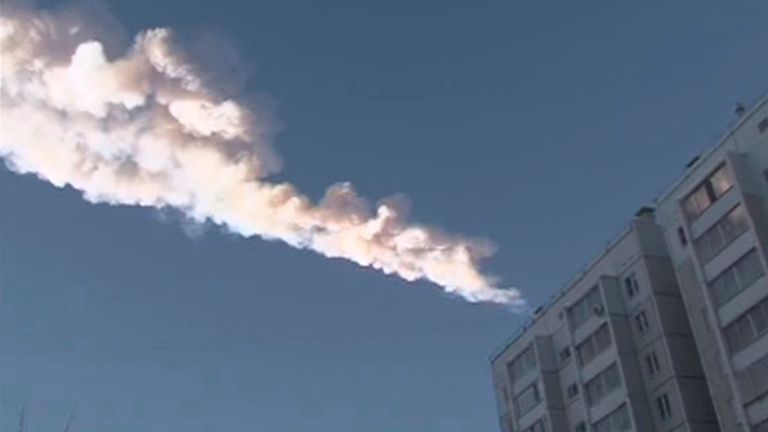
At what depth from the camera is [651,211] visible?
74.4 m

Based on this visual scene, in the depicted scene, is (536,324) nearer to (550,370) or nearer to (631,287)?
(550,370)

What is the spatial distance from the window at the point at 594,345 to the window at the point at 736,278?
1088 cm

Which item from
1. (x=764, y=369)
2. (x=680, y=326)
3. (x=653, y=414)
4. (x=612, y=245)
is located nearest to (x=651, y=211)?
(x=612, y=245)

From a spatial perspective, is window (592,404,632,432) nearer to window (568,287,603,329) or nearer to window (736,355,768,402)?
window (568,287,603,329)

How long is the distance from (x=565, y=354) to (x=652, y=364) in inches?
366

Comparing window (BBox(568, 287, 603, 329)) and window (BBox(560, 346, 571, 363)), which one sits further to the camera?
window (BBox(560, 346, 571, 363))

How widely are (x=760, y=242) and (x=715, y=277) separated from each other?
14.0ft

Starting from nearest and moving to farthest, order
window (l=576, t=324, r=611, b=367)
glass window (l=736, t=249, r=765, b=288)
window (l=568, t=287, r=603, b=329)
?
glass window (l=736, t=249, r=765, b=288), window (l=576, t=324, r=611, b=367), window (l=568, t=287, r=603, b=329)

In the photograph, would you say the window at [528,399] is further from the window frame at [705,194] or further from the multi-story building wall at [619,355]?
the window frame at [705,194]

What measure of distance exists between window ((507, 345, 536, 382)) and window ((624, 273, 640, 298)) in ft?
34.5

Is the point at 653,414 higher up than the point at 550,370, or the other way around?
the point at 550,370

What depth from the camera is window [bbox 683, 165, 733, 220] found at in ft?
200

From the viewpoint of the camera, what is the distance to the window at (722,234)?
59281 mm

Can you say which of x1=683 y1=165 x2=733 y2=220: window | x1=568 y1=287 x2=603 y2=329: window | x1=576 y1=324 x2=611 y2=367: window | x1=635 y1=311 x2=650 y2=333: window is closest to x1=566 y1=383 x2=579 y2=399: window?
x1=576 y1=324 x2=611 y2=367: window
